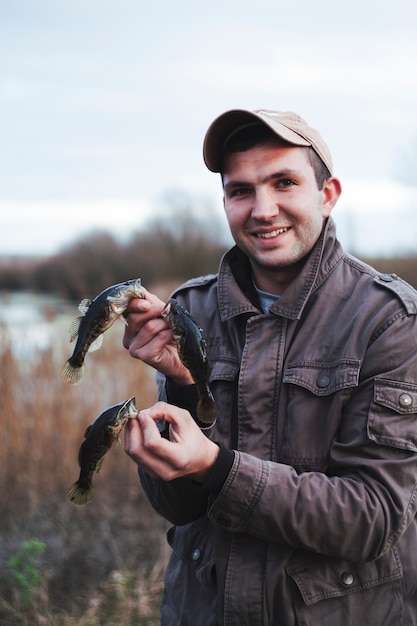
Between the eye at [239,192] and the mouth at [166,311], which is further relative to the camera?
the eye at [239,192]

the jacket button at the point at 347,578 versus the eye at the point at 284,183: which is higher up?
the eye at the point at 284,183

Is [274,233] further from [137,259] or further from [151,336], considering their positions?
[137,259]

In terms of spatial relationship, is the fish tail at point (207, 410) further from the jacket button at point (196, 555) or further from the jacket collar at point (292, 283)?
the jacket button at point (196, 555)

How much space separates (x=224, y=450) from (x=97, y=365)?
5.11 m

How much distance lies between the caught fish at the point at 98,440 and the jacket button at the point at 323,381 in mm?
641

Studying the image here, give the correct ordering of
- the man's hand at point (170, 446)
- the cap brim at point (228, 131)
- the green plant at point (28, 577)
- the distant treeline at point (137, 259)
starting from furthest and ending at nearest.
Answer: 1. the distant treeline at point (137, 259)
2. the green plant at point (28, 577)
3. the cap brim at point (228, 131)
4. the man's hand at point (170, 446)

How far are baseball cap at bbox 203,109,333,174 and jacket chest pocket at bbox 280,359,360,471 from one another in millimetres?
843

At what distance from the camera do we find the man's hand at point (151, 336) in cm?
253

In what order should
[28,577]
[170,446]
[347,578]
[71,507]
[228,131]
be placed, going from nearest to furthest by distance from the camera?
[170,446] → [347,578] → [228,131] → [28,577] → [71,507]

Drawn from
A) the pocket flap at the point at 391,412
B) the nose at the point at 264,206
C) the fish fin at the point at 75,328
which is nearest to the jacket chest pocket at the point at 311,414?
the pocket flap at the point at 391,412

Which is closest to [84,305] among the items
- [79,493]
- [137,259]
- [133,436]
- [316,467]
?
[133,436]

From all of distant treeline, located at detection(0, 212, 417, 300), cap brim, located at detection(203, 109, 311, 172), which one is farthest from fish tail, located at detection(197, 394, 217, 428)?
distant treeline, located at detection(0, 212, 417, 300)

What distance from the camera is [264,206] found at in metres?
2.61

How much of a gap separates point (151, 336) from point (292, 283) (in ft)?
1.82
